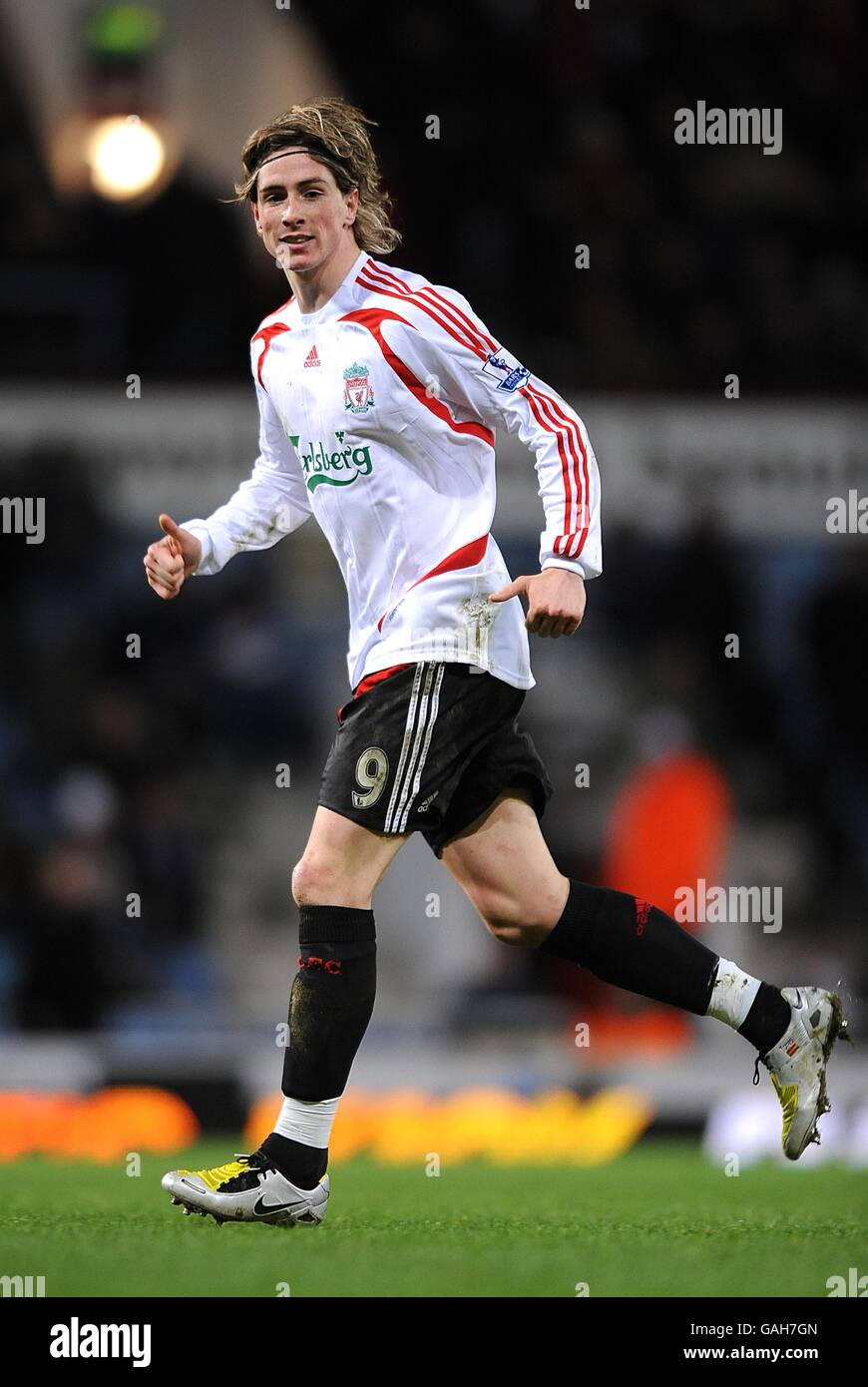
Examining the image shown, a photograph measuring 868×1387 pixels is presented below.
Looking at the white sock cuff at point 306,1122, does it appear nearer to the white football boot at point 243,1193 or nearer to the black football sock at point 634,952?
the white football boot at point 243,1193

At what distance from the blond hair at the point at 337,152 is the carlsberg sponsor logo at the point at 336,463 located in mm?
495

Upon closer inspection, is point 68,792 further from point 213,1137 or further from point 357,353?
point 357,353

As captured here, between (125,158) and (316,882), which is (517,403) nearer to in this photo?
(316,882)

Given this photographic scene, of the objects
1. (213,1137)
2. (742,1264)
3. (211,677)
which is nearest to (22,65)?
(211,677)

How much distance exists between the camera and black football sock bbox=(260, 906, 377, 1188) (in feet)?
12.9

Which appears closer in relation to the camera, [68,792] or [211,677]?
[68,792]

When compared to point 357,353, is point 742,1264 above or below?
below

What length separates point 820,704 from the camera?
11758 mm

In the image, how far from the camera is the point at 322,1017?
3912 millimetres

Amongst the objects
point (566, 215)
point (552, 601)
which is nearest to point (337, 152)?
point (552, 601)

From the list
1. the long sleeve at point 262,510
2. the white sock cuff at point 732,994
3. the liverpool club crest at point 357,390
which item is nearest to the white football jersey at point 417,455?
the liverpool club crest at point 357,390

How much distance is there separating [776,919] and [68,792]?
3.98 metres

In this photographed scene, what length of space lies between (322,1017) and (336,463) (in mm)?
1138

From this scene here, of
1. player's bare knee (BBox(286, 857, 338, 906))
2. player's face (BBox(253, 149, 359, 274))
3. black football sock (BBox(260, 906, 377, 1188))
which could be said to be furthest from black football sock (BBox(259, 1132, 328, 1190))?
player's face (BBox(253, 149, 359, 274))
